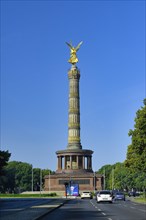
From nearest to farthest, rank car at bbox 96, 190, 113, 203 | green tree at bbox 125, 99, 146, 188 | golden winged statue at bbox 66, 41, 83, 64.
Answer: car at bbox 96, 190, 113, 203 < green tree at bbox 125, 99, 146, 188 < golden winged statue at bbox 66, 41, 83, 64

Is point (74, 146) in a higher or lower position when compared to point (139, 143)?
higher

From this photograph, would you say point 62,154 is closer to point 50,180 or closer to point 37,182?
point 50,180

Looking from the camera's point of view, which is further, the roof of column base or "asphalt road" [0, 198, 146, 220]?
the roof of column base

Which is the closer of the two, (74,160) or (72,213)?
(72,213)

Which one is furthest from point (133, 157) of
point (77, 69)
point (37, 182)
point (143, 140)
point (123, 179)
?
point (37, 182)

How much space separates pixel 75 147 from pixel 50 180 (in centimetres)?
957

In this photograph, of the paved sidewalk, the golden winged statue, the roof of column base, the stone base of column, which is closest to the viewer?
the paved sidewalk

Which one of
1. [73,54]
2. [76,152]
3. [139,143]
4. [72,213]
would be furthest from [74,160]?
[72,213]

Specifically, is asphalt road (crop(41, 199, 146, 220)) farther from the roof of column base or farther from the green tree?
the roof of column base

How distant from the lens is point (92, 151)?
113688 millimetres

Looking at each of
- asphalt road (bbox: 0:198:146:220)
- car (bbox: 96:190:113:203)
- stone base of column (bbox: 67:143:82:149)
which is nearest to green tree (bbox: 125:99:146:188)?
car (bbox: 96:190:113:203)

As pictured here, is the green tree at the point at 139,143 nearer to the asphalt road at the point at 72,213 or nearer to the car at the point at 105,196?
the car at the point at 105,196

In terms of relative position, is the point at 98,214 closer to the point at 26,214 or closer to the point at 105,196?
the point at 26,214

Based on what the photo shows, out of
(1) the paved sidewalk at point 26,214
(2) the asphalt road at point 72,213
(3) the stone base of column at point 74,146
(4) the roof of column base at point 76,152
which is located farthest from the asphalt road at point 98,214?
(3) the stone base of column at point 74,146
